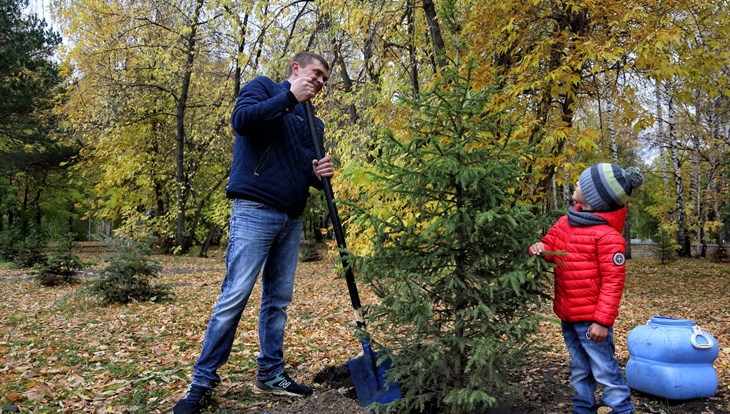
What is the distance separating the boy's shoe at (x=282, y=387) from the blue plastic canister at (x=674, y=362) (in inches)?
81.2

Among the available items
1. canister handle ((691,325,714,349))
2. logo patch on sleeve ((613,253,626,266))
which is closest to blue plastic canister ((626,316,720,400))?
canister handle ((691,325,714,349))

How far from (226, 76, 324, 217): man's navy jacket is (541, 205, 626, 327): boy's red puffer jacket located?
60.2 inches

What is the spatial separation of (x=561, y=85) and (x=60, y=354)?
6.80 meters

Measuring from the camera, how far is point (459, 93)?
8.30 ft

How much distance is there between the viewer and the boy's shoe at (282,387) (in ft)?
9.88

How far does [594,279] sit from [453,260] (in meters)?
0.75

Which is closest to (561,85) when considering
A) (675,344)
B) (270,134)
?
(675,344)

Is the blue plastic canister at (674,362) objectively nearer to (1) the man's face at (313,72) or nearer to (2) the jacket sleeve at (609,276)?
(2) the jacket sleeve at (609,276)

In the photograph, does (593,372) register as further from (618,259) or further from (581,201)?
(581,201)

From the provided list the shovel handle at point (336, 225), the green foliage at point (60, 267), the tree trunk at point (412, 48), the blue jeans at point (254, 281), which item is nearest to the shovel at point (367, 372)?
Answer: the shovel handle at point (336, 225)

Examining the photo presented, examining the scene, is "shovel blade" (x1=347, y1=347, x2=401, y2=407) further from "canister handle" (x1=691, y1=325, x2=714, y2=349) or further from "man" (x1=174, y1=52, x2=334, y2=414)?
"canister handle" (x1=691, y1=325, x2=714, y2=349)

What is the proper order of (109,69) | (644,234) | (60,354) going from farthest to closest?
(644,234) → (109,69) → (60,354)

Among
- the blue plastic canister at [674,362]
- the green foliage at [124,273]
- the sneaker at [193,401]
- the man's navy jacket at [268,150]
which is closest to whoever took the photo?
the sneaker at [193,401]

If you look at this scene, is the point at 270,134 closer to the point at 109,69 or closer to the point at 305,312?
the point at 305,312
